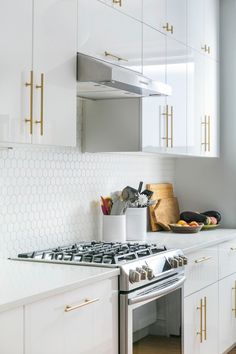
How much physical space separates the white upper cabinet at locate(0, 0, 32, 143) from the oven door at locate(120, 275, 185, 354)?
2.94ft

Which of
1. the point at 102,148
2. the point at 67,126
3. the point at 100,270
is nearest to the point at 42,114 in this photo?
the point at 67,126

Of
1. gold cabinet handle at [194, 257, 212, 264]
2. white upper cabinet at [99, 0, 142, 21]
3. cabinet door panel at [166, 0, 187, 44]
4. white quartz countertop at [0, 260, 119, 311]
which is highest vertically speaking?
cabinet door panel at [166, 0, 187, 44]

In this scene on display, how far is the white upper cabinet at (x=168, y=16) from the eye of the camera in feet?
12.4

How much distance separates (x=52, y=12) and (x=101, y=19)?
465 mm

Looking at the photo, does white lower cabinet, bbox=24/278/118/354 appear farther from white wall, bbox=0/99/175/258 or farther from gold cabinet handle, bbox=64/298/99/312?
white wall, bbox=0/99/175/258

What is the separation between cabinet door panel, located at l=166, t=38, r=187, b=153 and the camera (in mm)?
4086

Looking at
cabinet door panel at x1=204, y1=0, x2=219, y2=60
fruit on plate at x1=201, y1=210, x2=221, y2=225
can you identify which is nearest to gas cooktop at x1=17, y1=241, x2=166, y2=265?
fruit on plate at x1=201, y1=210, x2=221, y2=225

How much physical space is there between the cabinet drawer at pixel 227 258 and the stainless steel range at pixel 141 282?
2.65ft

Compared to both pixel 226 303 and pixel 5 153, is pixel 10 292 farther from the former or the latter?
pixel 226 303

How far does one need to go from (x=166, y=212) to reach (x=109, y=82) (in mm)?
1854

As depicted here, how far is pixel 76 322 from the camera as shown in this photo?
246 cm

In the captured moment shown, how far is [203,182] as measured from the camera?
5.02 m

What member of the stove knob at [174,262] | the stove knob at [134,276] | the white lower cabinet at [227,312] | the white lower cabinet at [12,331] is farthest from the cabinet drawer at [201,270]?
the white lower cabinet at [12,331]

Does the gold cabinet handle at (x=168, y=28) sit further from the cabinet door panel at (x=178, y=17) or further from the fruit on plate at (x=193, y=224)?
the fruit on plate at (x=193, y=224)
